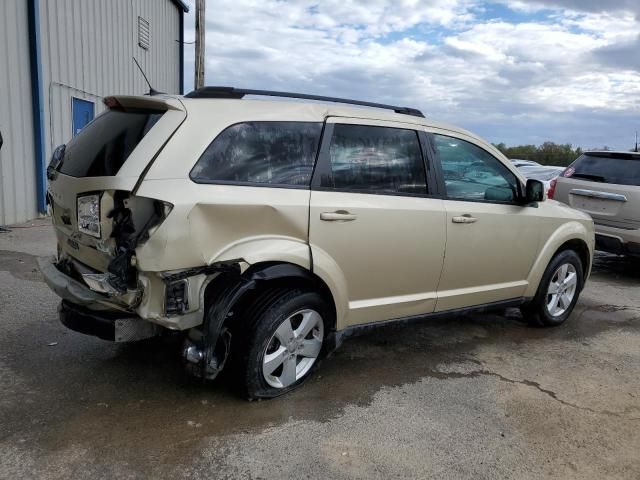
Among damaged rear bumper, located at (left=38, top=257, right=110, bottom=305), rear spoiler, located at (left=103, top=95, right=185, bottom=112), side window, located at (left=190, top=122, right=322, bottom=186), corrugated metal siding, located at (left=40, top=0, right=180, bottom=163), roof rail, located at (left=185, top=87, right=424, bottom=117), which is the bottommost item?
damaged rear bumper, located at (left=38, top=257, right=110, bottom=305)

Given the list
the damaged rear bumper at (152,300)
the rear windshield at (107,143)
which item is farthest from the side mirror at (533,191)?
the rear windshield at (107,143)

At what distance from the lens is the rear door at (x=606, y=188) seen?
283 inches

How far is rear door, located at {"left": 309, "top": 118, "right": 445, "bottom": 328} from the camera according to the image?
351 centimetres

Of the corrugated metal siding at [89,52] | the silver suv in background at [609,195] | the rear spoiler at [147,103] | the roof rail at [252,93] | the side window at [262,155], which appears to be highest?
the corrugated metal siding at [89,52]

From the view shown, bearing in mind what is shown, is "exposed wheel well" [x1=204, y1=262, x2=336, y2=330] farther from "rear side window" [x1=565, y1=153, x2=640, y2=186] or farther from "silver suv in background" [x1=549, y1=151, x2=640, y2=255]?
"rear side window" [x1=565, y1=153, x2=640, y2=186]

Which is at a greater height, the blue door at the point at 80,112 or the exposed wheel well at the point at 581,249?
the blue door at the point at 80,112

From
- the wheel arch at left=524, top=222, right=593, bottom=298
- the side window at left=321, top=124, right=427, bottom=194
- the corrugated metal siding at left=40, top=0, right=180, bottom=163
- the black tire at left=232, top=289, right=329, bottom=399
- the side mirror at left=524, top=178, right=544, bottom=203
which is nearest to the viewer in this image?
the black tire at left=232, top=289, right=329, bottom=399

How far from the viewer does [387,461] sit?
2.92 metres

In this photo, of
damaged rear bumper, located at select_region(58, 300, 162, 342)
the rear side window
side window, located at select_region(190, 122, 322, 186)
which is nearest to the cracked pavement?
damaged rear bumper, located at select_region(58, 300, 162, 342)

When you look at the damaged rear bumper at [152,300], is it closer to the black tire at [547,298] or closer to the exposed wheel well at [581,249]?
the black tire at [547,298]

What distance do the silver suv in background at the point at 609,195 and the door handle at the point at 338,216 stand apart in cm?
520

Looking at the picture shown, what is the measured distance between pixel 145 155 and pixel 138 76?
11.2m

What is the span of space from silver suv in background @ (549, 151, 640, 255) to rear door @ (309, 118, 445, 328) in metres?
4.32

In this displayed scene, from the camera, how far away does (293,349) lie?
350cm
